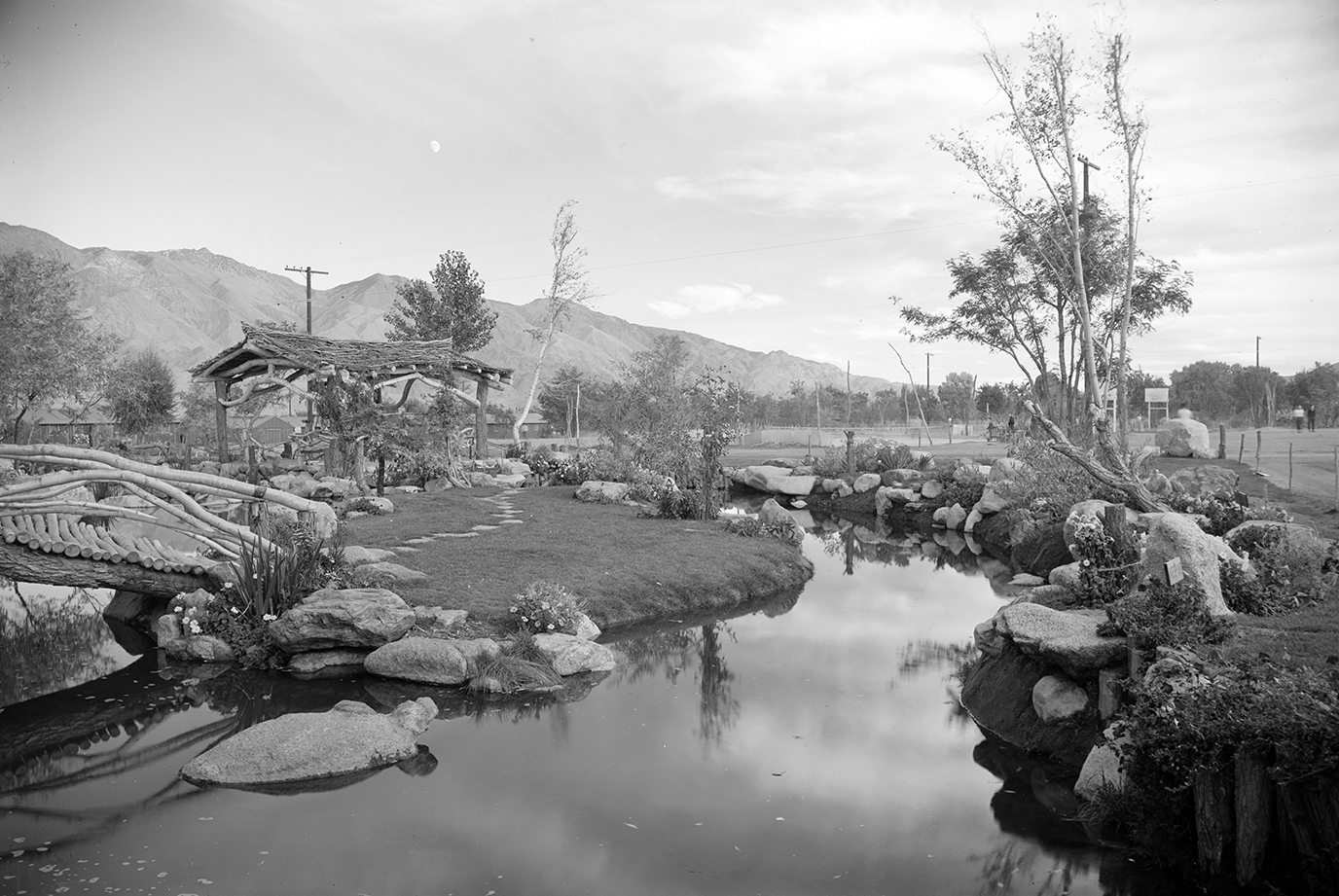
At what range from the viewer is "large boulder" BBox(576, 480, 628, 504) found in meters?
17.9

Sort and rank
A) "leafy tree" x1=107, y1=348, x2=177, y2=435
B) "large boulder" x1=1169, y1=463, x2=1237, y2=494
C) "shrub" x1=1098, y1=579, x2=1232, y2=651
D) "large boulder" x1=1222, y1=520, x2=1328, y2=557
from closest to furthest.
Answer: "shrub" x1=1098, y1=579, x2=1232, y2=651 → "large boulder" x1=1222, y1=520, x2=1328, y2=557 → "large boulder" x1=1169, y1=463, x2=1237, y2=494 → "leafy tree" x1=107, y1=348, x2=177, y2=435

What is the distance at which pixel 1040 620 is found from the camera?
691cm

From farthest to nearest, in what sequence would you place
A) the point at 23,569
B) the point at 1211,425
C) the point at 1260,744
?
the point at 1211,425 < the point at 23,569 < the point at 1260,744

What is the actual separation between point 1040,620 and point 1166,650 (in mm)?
1533

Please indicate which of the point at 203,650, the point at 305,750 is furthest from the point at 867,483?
the point at 305,750

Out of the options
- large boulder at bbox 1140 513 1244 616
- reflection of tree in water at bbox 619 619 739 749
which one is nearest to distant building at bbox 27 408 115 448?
reflection of tree in water at bbox 619 619 739 749

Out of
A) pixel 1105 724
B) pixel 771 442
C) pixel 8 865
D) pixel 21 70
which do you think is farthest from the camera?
pixel 771 442

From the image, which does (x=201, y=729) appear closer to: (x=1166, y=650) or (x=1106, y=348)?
(x=1166, y=650)

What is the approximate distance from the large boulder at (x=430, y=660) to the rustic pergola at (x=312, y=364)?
41.0ft

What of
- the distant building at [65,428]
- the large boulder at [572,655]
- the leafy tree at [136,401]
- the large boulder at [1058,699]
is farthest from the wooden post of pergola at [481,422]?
the large boulder at [1058,699]

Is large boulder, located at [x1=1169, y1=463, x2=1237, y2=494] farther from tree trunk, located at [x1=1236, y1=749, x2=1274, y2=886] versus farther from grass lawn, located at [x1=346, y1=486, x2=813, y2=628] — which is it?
tree trunk, located at [x1=1236, y1=749, x2=1274, y2=886]

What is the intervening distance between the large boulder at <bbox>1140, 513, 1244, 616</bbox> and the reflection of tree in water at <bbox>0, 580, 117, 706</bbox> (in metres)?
9.31

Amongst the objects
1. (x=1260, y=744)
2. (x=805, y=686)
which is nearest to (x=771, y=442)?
(x=805, y=686)

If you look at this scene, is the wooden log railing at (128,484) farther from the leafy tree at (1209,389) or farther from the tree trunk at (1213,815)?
the leafy tree at (1209,389)
